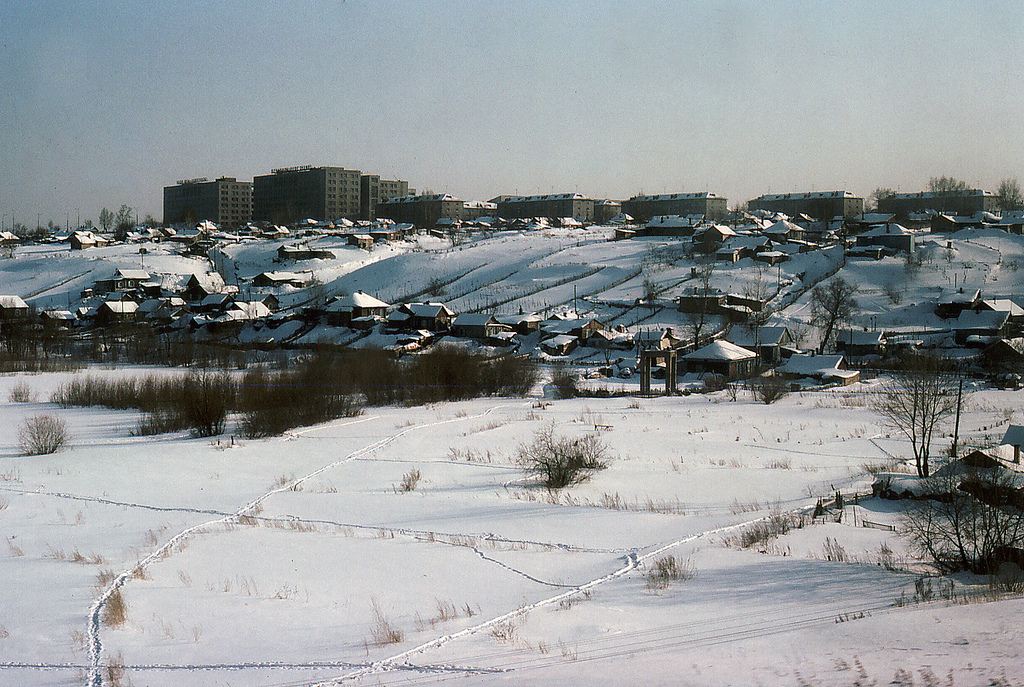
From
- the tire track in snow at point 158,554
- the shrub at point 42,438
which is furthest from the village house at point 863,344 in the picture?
the shrub at point 42,438

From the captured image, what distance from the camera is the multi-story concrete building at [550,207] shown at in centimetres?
14688

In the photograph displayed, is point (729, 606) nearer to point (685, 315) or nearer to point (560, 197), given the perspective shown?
point (685, 315)

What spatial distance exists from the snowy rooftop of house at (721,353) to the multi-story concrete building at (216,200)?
137664 mm

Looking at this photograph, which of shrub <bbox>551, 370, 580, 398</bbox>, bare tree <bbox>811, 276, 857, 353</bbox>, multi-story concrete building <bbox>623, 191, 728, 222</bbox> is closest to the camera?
shrub <bbox>551, 370, 580, 398</bbox>

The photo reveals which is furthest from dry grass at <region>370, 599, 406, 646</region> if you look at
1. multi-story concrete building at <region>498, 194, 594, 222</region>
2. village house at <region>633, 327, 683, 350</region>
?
multi-story concrete building at <region>498, 194, 594, 222</region>

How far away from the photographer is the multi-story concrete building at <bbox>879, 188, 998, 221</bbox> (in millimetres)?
114250

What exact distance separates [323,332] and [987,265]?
56.2 meters

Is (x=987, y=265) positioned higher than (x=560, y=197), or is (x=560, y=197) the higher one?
(x=560, y=197)

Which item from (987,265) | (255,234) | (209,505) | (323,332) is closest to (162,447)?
(209,505)

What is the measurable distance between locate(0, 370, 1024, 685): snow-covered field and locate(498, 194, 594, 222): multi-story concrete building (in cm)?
12908

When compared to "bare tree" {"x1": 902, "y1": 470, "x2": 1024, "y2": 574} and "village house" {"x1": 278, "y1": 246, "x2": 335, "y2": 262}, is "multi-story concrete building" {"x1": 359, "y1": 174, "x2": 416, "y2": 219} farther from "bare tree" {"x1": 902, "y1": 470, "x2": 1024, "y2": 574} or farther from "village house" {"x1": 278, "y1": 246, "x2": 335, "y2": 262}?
"bare tree" {"x1": 902, "y1": 470, "x2": 1024, "y2": 574}

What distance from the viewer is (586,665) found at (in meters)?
5.90

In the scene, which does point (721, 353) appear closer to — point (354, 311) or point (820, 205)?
point (354, 311)

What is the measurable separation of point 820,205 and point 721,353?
8316 centimetres
